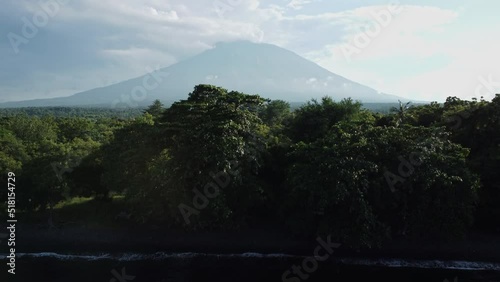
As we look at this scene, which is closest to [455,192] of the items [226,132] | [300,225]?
[300,225]

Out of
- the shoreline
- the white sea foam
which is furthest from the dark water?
the shoreline

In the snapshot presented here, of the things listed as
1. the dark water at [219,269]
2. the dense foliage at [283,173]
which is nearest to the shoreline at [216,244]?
the dark water at [219,269]

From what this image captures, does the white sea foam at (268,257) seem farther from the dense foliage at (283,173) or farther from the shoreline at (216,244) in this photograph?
the dense foliage at (283,173)

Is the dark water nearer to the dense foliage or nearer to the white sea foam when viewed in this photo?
the white sea foam

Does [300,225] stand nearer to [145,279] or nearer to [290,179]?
[290,179]

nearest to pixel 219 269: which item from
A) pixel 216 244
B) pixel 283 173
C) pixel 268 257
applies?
pixel 216 244

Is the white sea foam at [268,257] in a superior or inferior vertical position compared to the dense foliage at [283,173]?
inferior
